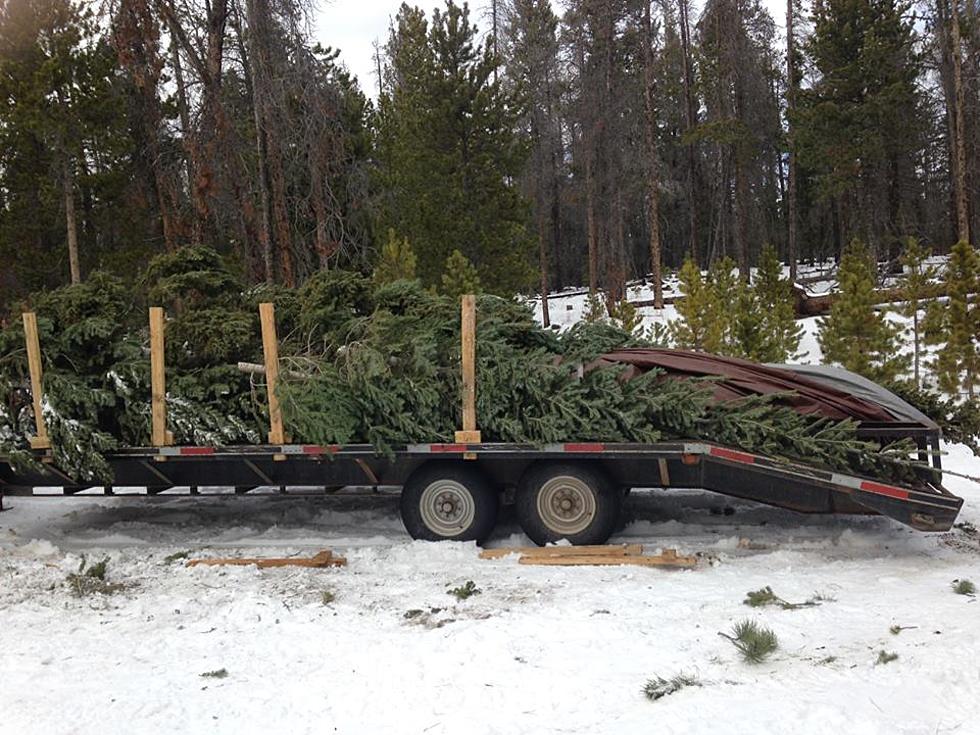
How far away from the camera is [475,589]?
555cm

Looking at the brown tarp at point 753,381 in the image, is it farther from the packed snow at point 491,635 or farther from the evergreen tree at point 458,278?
the evergreen tree at point 458,278

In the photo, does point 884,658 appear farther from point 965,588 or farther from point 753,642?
point 965,588

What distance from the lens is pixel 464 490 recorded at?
22.1 feet

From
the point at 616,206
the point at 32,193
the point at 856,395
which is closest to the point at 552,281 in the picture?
the point at 616,206

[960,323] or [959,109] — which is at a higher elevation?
[959,109]

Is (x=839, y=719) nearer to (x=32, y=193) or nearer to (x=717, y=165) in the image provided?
(x=32, y=193)

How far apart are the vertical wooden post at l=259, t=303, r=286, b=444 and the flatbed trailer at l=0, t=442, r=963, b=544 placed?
5.3 inches

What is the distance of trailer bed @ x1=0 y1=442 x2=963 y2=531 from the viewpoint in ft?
19.3

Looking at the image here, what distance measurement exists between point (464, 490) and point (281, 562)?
1.57 meters

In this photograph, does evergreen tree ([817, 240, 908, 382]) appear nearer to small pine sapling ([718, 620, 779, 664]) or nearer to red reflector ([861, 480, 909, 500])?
red reflector ([861, 480, 909, 500])

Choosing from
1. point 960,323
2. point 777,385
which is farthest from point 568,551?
point 960,323

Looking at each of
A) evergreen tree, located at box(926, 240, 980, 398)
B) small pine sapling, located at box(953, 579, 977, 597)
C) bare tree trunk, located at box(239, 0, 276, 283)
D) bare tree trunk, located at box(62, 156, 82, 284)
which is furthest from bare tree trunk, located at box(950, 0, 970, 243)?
bare tree trunk, located at box(62, 156, 82, 284)

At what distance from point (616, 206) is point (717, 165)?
11.2 m

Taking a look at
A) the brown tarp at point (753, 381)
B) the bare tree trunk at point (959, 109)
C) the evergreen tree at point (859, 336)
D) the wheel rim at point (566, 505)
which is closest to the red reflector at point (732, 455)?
the brown tarp at point (753, 381)
